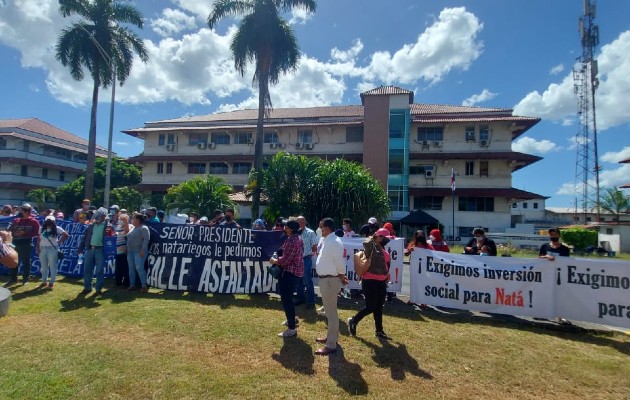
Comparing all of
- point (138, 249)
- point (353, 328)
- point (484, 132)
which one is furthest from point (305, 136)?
point (353, 328)

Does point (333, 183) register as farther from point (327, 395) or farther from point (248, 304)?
point (327, 395)

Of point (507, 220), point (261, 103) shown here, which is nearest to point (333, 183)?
point (261, 103)

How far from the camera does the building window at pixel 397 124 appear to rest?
1266 inches

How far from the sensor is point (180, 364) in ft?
15.0

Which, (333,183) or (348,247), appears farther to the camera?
(333,183)

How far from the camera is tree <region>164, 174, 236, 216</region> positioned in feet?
73.3

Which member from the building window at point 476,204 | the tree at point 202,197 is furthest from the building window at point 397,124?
the tree at point 202,197

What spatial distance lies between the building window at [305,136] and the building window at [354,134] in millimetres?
3476

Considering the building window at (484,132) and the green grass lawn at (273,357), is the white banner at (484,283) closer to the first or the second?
the green grass lawn at (273,357)

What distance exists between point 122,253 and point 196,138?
100.0ft

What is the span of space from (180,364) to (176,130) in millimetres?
35349

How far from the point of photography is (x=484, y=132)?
31547 mm

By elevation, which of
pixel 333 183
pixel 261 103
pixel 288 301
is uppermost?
pixel 261 103

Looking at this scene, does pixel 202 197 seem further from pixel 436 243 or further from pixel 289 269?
pixel 289 269
